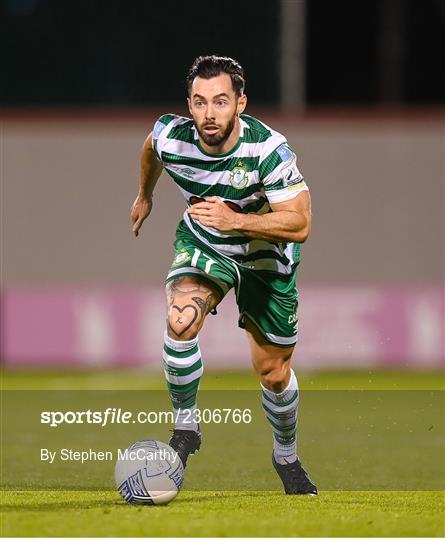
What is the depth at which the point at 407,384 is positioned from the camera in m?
16.0

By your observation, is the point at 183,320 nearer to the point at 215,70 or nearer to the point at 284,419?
the point at 284,419

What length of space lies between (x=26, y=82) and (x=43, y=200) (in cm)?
203

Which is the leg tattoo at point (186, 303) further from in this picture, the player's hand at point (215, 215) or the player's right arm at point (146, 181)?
the player's right arm at point (146, 181)

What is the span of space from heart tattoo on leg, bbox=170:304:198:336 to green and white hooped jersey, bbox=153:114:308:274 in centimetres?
44

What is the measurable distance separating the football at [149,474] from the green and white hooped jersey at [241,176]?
117cm

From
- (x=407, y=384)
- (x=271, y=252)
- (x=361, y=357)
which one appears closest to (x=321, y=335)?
(x=361, y=357)

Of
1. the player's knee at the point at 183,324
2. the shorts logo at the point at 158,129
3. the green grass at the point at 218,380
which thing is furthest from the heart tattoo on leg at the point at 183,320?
the green grass at the point at 218,380

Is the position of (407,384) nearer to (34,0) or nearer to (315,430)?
(315,430)

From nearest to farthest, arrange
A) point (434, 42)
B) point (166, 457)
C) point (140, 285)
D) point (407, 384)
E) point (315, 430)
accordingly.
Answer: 1. point (166, 457)
2. point (315, 430)
3. point (407, 384)
4. point (140, 285)
5. point (434, 42)

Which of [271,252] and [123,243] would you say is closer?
[271,252]

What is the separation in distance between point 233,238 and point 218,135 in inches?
23.4

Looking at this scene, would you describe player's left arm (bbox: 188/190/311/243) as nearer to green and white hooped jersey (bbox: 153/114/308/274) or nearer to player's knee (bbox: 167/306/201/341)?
green and white hooped jersey (bbox: 153/114/308/274)

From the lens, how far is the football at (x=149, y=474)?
7035 mm

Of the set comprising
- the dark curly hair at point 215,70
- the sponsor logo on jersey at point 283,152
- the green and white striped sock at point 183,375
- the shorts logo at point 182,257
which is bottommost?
the green and white striped sock at point 183,375
